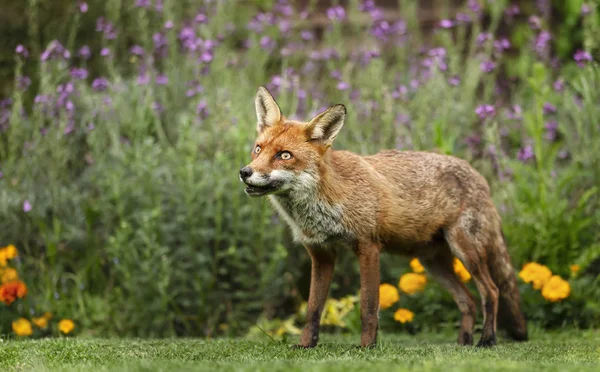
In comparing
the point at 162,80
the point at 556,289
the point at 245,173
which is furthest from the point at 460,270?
the point at 162,80

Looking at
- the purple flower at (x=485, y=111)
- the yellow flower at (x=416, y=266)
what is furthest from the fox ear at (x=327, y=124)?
the purple flower at (x=485, y=111)

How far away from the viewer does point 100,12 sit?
10.8 m

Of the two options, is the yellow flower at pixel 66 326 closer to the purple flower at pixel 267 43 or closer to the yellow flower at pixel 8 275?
the yellow flower at pixel 8 275

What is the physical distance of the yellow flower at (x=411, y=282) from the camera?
280 inches

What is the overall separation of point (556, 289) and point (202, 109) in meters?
3.81

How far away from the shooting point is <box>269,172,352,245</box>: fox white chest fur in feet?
17.7

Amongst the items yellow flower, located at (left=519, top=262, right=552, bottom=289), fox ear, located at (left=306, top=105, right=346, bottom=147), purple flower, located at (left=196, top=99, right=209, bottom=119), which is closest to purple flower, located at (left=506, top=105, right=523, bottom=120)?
yellow flower, located at (left=519, top=262, right=552, bottom=289)

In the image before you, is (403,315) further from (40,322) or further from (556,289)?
(40,322)

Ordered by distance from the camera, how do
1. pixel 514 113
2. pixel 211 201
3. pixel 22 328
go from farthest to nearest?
pixel 514 113 → pixel 211 201 → pixel 22 328

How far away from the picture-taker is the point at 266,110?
5711 mm

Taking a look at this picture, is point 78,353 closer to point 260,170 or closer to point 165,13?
point 260,170

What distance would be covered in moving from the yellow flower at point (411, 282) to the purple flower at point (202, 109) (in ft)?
8.70

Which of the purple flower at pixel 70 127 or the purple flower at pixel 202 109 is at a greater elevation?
the purple flower at pixel 202 109

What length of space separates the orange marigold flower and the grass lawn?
3.29ft
